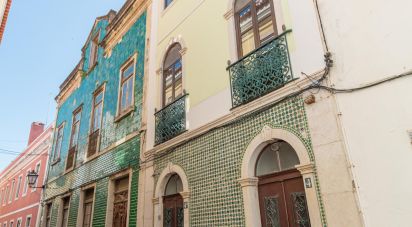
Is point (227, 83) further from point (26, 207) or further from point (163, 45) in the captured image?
point (26, 207)

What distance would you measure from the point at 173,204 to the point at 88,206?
5.12m

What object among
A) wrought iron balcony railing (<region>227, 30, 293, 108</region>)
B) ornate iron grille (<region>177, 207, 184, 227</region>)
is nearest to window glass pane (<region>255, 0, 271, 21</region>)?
wrought iron balcony railing (<region>227, 30, 293, 108</region>)

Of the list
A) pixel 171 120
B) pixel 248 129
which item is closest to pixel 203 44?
pixel 171 120

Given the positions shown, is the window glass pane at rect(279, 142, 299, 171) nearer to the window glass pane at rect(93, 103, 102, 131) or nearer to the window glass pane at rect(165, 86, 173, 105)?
the window glass pane at rect(165, 86, 173, 105)

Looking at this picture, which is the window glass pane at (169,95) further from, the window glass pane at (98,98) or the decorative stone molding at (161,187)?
the window glass pane at (98,98)

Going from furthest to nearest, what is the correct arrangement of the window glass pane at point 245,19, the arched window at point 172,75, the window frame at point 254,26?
the arched window at point 172,75 → the window glass pane at point 245,19 → the window frame at point 254,26

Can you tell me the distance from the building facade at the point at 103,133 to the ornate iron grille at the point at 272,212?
4.09 meters

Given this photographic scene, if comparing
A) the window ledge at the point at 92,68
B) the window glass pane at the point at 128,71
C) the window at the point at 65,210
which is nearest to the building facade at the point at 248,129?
the window glass pane at the point at 128,71

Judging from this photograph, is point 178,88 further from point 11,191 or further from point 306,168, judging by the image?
point 11,191

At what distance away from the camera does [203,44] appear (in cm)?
687

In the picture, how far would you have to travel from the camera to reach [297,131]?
4504mm

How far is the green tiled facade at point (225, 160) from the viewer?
4661 mm

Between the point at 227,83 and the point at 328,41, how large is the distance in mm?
2009

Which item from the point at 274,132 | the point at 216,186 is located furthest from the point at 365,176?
the point at 216,186
